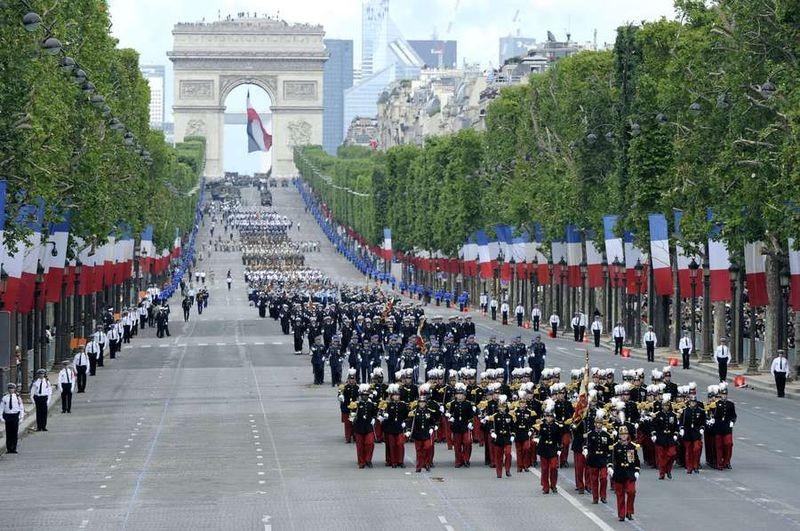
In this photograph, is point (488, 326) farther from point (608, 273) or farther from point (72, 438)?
point (72, 438)

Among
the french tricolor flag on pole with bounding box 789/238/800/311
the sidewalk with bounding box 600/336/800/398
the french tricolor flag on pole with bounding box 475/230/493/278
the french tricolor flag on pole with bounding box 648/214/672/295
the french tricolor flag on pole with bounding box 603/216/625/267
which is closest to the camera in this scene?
the french tricolor flag on pole with bounding box 789/238/800/311

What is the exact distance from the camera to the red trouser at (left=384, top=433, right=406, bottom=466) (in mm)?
39312

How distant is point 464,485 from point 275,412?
1752 cm

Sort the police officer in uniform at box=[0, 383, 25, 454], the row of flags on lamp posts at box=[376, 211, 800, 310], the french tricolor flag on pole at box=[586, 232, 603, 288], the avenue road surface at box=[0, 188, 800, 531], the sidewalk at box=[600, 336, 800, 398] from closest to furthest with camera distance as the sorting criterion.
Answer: the avenue road surface at box=[0, 188, 800, 531], the police officer in uniform at box=[0, 383, 25, 454], the sidewalk at box=[600, 336, 800, 398], the row of flags on lamp posts at box=[376, 211, 800, 310], the french tricolor flag on pole at box=[586, 232, 603, 288]

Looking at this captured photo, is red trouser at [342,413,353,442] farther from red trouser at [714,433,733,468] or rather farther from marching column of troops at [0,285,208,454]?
red trouser at [714,433,733,468]

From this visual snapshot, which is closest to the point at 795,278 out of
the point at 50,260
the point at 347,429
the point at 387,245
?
the point at 347,429

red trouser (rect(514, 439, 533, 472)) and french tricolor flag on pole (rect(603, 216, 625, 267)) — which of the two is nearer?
red trouser (rect(514, 439, 533, 472))

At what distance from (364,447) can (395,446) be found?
0.58m

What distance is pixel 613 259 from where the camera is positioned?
86.5m

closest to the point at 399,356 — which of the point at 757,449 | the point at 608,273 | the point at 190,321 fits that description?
the point at 757,449

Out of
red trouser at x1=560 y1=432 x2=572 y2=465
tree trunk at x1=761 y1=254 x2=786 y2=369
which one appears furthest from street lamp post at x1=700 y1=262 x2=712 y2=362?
red trouser at x1=560 y1=432 x2=572 y2=465

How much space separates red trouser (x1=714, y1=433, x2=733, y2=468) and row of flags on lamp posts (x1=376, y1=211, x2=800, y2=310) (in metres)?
20.6

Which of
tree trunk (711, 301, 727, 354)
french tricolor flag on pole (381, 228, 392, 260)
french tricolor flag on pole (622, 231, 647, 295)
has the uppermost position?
french tricolor flag on pole (381, 228, 392, 260)

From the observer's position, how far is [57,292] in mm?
62031
